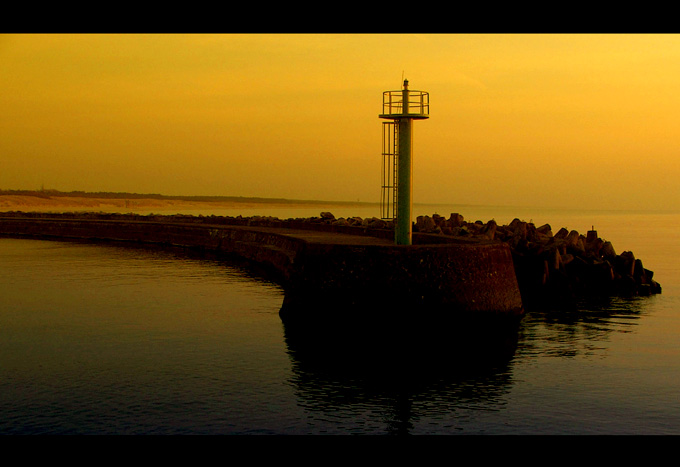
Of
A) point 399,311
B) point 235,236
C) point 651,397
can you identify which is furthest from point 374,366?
point 235,236

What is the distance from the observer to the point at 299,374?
442 inches

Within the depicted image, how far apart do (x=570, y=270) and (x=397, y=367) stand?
1034 cm

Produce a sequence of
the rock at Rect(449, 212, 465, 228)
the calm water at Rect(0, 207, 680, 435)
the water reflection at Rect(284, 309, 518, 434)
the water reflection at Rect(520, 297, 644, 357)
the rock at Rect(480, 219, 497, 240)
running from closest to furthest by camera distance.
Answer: the calm water at Rect(0, 207, 680, 435), the water reflection at Rect(284, 309, 518, 434), the water reflection at Rect(520, 297, 644, 357), the rock at Rect(480, 219, 497, 240), the rock at Rect(449, 212, 465, 228)

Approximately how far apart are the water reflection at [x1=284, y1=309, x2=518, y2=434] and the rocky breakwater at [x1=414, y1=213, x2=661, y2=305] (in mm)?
5128

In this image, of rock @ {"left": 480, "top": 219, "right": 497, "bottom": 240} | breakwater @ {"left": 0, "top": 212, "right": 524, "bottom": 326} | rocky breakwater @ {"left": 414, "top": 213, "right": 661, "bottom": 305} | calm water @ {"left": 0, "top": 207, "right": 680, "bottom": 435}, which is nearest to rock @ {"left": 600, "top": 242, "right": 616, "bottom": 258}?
rocky breakwater @ {"left": 414, "top": 213, "right": 661, "bottom": 305}

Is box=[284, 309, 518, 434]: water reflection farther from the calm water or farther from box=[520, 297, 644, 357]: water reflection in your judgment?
box=[520, 297, 644, 357]: water reflection

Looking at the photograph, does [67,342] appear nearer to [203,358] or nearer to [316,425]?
[203,358]

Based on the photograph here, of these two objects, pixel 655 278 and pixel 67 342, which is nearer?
pixel 67 342

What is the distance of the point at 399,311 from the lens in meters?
13.2

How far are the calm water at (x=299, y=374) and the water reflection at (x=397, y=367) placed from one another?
0.04 metres

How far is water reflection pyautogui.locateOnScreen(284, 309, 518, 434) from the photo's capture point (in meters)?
9.66

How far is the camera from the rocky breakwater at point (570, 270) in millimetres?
19359
